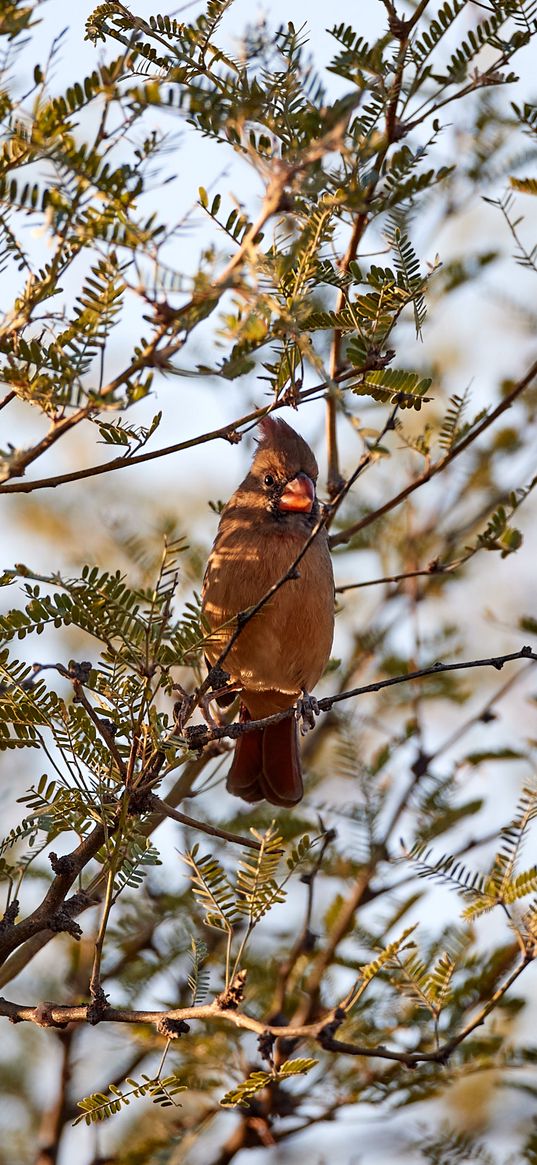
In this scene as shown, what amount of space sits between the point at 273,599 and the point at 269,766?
63cm

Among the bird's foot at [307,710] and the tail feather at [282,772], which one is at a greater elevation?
the tail feather at [282,772]

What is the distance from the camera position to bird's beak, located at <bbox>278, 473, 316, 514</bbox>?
149 inches

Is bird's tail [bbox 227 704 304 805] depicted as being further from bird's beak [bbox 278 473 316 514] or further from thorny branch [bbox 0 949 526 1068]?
thorny branch [bbox 0 949 526 1068]

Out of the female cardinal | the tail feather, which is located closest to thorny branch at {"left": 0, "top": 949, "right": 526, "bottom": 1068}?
the female cardinal

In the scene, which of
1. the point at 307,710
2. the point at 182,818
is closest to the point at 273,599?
the point at 307,710

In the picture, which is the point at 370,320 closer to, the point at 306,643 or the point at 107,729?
the point at 107,729

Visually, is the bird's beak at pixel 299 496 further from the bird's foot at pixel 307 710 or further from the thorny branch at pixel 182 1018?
the thorny branch at pixel 182 1018

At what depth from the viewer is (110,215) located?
1.82 metres

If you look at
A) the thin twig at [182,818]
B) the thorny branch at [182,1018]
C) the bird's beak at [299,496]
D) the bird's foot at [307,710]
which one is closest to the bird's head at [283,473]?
the bird's beak at [299,496]

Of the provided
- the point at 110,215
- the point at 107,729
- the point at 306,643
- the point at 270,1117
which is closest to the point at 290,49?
the point at 110,215

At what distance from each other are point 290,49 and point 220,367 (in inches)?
26.4

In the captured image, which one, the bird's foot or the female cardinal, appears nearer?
the bird's foot

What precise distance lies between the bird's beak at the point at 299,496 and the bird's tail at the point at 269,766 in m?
0.63

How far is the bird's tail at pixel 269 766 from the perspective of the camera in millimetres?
3918
